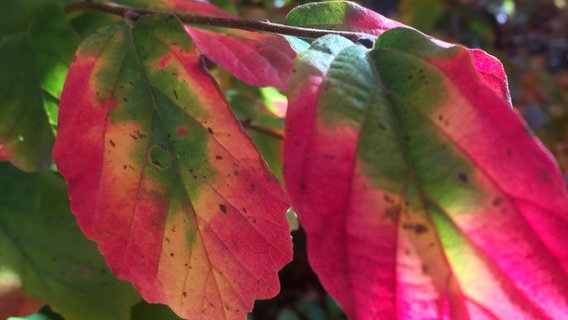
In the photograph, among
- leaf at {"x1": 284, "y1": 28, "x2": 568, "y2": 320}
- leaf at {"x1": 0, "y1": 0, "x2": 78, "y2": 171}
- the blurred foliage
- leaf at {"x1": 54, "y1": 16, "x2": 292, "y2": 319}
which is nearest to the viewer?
leaf at {"x1": 284, "y1": 28, "x2": 568, "y2": 320}

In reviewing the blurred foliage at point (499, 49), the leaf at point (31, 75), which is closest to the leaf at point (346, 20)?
the leaf at point (31, 75)

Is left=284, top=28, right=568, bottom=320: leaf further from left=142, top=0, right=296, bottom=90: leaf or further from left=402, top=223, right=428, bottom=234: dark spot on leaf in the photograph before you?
left=142, top=0, right=296, bottom=90: leaf

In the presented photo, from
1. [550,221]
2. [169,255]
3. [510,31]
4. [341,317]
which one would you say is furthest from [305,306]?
[550,221]

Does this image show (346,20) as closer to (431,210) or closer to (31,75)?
(431,210)

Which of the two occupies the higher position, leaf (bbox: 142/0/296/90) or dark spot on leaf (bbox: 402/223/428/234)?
dark spot on leaf (bbox: 402/223/428/234)

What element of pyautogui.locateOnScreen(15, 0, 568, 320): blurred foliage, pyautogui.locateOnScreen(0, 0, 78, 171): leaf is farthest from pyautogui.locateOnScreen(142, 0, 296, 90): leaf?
pyautogui.locateOnScreen(15, 0, 568, 320): blurred foliage

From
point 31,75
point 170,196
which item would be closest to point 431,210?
point 170,196

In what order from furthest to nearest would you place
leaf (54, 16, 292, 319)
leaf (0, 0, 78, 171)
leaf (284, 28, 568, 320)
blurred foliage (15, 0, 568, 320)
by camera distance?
blurred foliage (15, 0, 568, 320) → leaf (0, 0, 78, 171) → leaf (54, 16, 292, 319) → leaf (284, 28, 568, 320)
